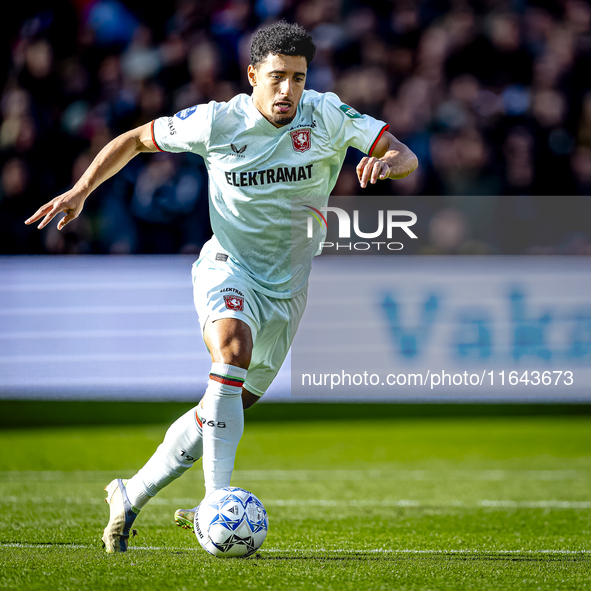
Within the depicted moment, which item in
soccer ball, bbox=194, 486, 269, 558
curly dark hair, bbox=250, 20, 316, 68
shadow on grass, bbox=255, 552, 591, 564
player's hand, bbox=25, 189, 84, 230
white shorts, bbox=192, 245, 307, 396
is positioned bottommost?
shadow on grass, bbox=255, 552, 591, 564

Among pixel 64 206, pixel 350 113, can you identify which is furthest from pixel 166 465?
pixel 350 113

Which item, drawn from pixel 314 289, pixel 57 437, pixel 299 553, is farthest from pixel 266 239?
pixel 57 437

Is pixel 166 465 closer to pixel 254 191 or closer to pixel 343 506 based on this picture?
pixel 254 191

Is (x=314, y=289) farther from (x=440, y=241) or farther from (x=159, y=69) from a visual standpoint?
(x=159, y=69)

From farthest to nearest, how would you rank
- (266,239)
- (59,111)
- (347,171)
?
1. (59,111)
2. (347,171)
3. (266,239)

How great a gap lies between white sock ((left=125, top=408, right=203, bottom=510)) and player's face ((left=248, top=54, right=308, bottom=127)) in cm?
150

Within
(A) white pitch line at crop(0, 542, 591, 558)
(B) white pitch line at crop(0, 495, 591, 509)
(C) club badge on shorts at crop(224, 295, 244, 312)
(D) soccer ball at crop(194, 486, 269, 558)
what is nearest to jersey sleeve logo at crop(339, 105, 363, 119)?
(C) club badge on shorts at crop(224, 295, 244, 312)

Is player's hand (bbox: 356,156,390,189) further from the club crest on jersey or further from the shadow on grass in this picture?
the shadow on grass

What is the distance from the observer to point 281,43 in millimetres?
4176

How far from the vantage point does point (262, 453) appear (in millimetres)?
8039

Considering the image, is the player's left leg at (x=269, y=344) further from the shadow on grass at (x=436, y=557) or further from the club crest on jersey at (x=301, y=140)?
the shadow on grass at (x=436, y=557)

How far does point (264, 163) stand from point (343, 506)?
2460mm

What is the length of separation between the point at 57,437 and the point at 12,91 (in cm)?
436

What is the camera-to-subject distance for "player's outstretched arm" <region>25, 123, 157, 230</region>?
4.05m
